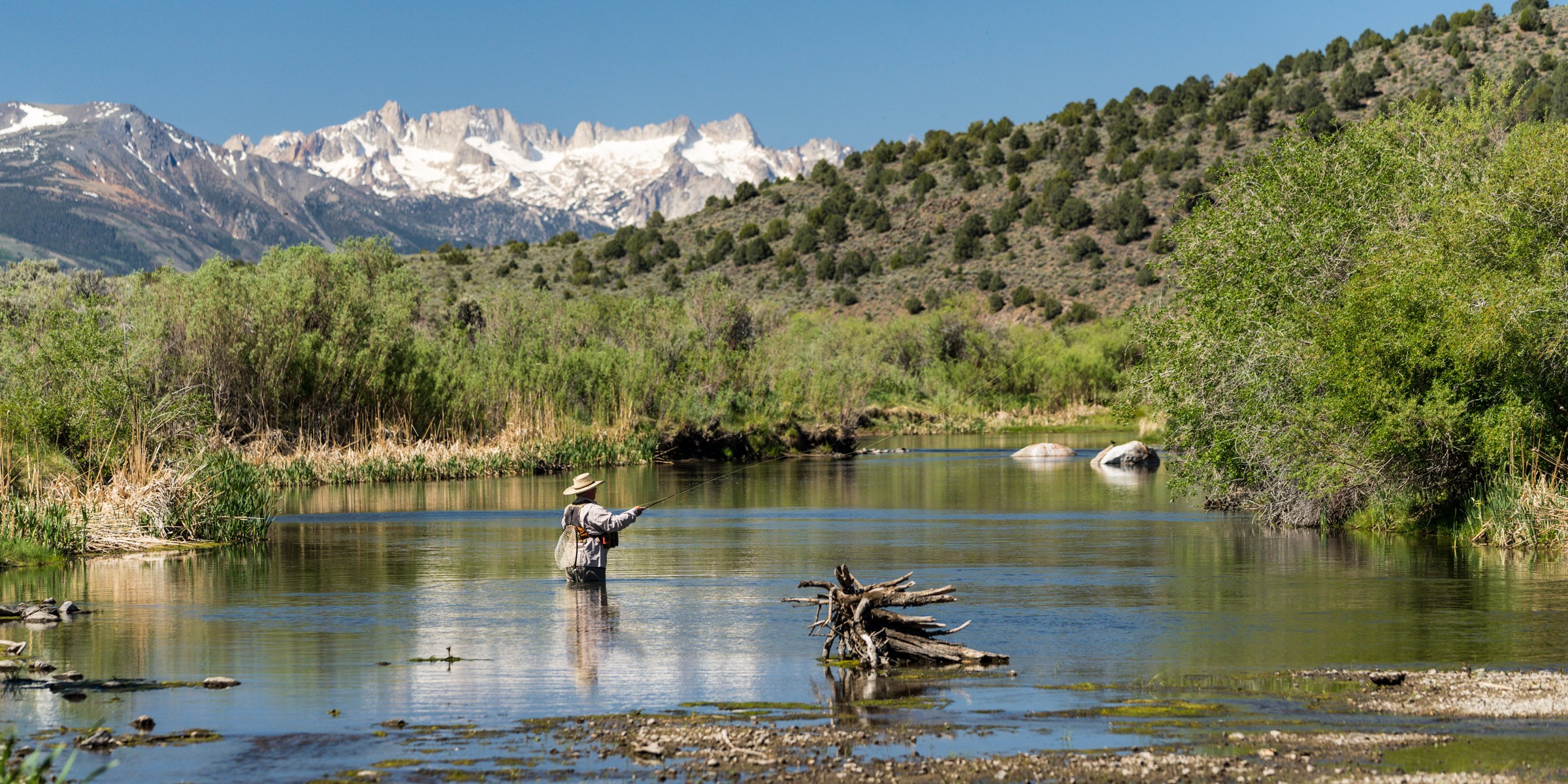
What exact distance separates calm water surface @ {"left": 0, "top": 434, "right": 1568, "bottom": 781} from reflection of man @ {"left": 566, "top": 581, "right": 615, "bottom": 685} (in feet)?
0.17

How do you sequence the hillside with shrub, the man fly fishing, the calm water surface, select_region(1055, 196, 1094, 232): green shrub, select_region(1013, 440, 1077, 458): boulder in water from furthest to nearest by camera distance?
select_region(1055, 196, 1094, 232): green shrub → the hillside with shrub → select_region(1013, 440, 1077, 458): boulder in water → the man fly fishing → the calm water surface

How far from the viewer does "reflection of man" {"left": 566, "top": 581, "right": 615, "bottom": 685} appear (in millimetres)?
13148

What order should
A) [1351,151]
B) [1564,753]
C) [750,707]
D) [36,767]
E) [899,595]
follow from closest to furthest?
[36,767]
[1564,753]
[750,707]
[899,595]
[1351,151]

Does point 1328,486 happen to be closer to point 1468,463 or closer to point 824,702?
A: point 1468,463

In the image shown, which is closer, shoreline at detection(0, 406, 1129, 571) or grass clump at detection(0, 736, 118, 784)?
grass clump at detection(0, 736, 118, 784)

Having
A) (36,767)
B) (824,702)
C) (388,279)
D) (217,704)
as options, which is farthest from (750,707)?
(388,279)

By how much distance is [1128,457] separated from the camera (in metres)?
46.3

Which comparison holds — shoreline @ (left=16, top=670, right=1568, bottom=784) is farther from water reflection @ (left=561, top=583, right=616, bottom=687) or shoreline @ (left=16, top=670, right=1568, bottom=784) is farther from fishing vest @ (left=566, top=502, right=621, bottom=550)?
fishing vest @ (left=566, top=502, right=621, bottom=550)

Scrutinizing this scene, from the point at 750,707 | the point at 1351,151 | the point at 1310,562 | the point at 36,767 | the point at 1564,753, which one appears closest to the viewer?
the point at 36,767

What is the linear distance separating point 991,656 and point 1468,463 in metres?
13.7

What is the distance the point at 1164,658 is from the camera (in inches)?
532

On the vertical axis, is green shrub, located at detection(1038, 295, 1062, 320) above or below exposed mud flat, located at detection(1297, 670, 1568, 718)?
above

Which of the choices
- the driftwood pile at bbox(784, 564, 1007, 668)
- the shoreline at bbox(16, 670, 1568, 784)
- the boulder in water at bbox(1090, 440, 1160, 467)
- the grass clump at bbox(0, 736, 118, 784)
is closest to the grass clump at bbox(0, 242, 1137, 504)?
the boulder in water at bbox(1090, 440, 1160, 467)

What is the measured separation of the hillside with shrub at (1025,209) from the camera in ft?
305
